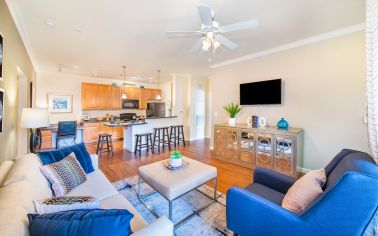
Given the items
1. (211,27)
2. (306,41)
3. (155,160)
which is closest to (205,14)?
(211,27)

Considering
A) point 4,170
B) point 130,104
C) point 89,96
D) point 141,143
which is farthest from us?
point 130,104

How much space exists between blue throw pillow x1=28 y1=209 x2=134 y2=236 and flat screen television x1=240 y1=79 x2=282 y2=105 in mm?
3740

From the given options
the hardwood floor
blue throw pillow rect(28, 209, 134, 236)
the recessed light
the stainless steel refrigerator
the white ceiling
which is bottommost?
the hardwood floor

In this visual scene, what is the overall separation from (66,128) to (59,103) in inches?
69.9

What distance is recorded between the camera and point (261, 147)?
136 inches

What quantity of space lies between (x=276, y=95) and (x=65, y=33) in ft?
14.5

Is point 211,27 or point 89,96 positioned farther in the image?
point 89,96

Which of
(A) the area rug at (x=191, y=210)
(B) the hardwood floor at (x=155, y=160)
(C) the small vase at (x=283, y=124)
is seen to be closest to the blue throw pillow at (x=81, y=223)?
(A) the area rug at (x=191, y=210)

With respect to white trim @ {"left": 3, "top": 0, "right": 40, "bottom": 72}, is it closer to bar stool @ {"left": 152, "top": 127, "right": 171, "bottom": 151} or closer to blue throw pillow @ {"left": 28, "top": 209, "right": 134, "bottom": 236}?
blue throw pillow @ {"left": 28, "top": 209, "right": 134, "bottom": 236}

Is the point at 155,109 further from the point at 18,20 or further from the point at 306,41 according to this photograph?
the point at 306,41

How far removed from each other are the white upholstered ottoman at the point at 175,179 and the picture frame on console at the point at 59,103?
549 centimetres

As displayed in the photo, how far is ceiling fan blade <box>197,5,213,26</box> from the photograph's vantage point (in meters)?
1.66

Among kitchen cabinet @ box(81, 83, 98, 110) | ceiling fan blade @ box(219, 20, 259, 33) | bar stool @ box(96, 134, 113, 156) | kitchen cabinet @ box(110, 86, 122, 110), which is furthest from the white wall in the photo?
ceiling fan blade @ box(219, 20, 259, 33)

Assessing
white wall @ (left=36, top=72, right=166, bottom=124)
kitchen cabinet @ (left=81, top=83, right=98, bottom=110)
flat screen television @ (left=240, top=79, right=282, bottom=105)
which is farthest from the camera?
kitchen cabinet @ (left=81, top=83, right=98, bottom=110)
